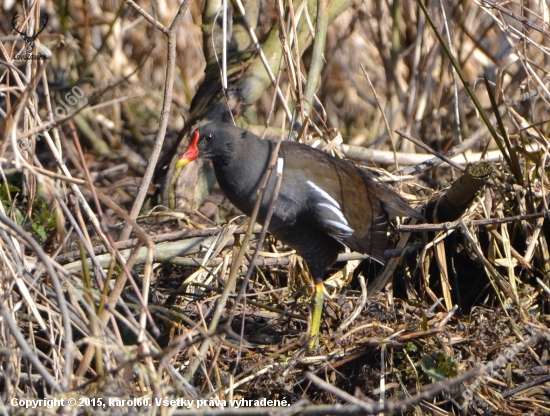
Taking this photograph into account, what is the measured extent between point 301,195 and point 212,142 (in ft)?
1.61

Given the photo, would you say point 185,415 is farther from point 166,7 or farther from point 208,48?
point 166,7

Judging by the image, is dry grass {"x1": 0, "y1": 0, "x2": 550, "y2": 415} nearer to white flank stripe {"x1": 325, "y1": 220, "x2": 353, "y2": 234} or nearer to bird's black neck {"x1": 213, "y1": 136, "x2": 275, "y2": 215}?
bird's black neck {"x1": 213, "y1": 136, "x2": 275, "y2": 215}

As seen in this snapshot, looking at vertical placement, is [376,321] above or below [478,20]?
below

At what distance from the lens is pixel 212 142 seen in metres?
3.35

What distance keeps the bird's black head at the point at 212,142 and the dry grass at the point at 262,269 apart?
1.15 ft

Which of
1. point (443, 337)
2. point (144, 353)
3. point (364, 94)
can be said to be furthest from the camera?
point (364, 94)

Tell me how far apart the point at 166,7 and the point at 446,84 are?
216 cm

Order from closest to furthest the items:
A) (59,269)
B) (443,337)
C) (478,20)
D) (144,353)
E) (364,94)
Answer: (144,353) → (59,269) → (443,337) → (478,20) → (364,94)

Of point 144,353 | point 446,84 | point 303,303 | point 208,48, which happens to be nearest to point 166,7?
point 208,48

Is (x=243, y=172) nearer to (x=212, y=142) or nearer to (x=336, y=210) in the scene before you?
(x=212, y=142)

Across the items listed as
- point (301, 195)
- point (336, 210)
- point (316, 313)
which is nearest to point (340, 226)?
point (336, 210)

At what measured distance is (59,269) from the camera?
210cm

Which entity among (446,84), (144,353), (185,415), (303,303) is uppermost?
(446,84)

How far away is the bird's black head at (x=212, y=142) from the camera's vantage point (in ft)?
11.0
